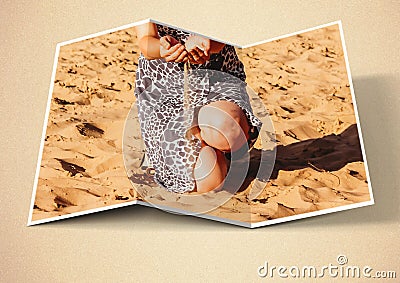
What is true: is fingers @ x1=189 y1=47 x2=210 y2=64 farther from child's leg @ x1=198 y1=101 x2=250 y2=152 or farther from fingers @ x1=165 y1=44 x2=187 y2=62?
child's leg @ x1=198 y1=101 x2=250 y2=152

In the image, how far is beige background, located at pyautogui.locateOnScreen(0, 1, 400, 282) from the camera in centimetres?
144

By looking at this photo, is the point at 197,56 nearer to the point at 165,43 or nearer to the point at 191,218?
the point at 165,43

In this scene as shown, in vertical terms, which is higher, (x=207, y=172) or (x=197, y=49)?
(x=197, y=49)

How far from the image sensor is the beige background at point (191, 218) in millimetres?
1444

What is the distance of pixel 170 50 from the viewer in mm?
1653

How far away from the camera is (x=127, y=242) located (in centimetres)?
150

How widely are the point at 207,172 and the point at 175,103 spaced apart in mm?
222

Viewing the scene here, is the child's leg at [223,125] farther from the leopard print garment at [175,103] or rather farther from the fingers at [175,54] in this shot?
the fingers at [175,54]

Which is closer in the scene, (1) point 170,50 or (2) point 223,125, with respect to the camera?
(2) point 223,125

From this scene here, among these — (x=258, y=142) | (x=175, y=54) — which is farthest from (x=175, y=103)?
(x=258, y=142)

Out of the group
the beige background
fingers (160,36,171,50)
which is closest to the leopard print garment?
fingers (160,36,171,50)

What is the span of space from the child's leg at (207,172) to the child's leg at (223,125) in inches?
1.2

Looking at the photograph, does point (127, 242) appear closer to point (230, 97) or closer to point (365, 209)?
point (230, 97)

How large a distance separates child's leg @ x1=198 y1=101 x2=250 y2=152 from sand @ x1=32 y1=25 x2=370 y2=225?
3.4 inches
